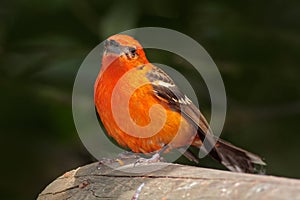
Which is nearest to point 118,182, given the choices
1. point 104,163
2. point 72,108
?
point 104,163

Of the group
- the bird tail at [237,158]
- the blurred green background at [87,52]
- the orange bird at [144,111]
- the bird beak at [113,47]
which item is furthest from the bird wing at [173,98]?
the blurred green background at [87,52]

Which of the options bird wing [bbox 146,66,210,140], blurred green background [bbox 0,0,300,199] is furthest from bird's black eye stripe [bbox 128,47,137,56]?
blurred green background [bbox 0,0,300,199]

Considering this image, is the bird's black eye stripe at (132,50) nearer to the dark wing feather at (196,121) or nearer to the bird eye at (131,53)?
the bird eye at (131,53)

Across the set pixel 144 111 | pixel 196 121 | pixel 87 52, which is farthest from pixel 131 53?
pixel 87 52

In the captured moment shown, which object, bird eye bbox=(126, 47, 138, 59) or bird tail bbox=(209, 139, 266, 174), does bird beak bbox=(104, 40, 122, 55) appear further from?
bird tail bbox=(209, 139, 266, 174)

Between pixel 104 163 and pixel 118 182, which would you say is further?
pixel 104 163

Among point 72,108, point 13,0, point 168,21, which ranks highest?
point 13,0

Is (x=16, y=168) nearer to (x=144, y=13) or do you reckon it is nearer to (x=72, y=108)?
(x=72, y=108)
